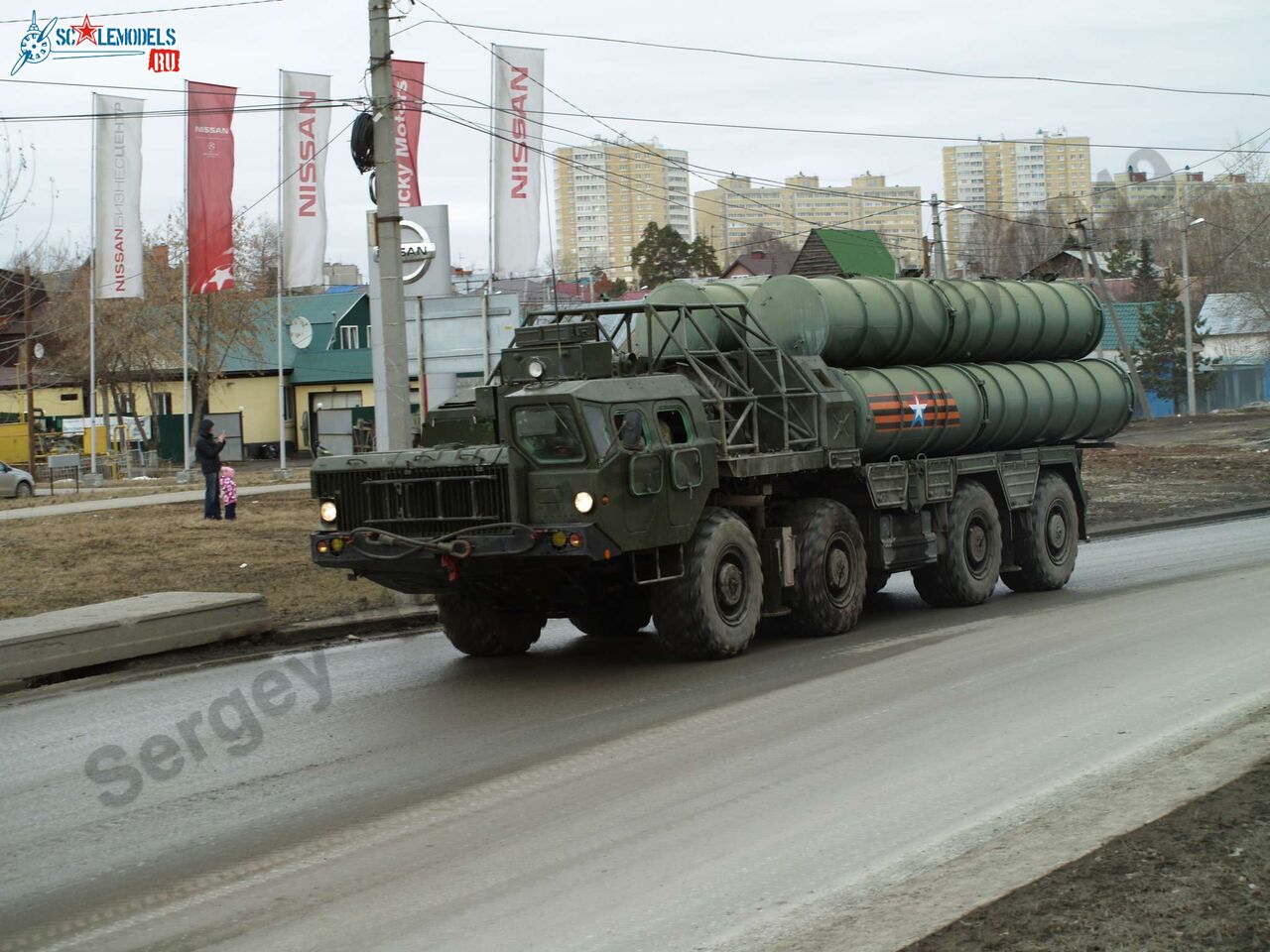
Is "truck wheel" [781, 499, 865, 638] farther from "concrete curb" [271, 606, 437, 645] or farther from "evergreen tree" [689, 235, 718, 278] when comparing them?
"evergreen tree" [689, 235, 718, 278]

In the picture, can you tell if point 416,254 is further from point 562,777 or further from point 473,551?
point 562,777

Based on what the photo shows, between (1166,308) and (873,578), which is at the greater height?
(1166,308)

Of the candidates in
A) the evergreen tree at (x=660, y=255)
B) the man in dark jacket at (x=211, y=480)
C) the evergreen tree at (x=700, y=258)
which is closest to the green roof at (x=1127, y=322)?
the evergreen tree at (x=700, y=258)

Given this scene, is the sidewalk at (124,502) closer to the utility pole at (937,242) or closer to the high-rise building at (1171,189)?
the utility pole at (937,242)

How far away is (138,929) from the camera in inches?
232

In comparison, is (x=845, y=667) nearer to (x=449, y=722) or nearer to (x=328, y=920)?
(x=449, y=722)

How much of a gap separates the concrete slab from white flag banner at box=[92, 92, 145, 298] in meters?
23.6

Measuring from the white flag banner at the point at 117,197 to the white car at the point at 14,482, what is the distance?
582 cm

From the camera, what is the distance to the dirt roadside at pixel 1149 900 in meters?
5.28

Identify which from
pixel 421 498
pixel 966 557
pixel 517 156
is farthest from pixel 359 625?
pixel 517 156

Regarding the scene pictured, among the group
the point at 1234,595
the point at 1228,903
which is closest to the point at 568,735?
the point at 1228,903

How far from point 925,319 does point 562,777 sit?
8.87 m

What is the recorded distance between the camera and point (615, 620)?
14.2 meters

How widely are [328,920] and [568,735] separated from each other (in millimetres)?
3549
